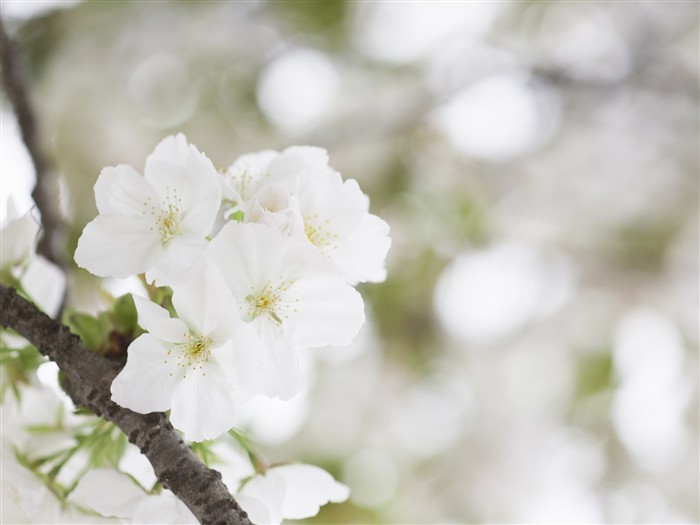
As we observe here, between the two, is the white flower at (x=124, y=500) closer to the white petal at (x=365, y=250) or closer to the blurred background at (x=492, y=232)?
the white petal at (x=365, y=250)

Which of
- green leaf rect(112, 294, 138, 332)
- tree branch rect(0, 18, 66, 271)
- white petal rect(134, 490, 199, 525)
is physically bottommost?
white petal rect(134, 490, 199, 525)

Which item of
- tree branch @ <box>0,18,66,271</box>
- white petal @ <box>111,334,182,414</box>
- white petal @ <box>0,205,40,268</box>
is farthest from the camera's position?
tree branch @ <box>0,18,66,271</box>

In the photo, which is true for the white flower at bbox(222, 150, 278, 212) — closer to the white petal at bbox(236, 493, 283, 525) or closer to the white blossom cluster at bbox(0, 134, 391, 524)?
the white blossom cluster at bbox(0, 134, 391, 524)

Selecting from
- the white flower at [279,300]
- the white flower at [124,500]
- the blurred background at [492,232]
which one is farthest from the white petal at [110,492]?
the blurred background at [492,232]

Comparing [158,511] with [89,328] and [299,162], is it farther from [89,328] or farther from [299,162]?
[299,162]

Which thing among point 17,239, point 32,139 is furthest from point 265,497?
point 32,139

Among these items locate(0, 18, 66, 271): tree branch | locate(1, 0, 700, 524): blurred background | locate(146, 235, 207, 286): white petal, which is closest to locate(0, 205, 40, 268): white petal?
locate(146, 235, 207, 286): white petal
